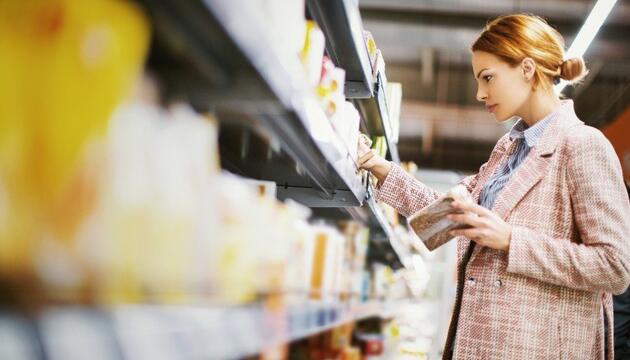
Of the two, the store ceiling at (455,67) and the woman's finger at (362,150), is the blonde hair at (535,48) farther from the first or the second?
the store ceiling at (455,67)

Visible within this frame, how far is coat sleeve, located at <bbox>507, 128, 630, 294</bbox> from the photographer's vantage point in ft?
5.57

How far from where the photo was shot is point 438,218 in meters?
1.88

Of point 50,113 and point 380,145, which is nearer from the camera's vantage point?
point 50,113

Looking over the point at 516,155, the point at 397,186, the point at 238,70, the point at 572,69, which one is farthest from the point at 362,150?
the point at 238,70

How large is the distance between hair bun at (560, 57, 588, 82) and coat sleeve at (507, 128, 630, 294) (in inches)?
9.8

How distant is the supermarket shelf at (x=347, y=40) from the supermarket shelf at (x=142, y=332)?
929 mm

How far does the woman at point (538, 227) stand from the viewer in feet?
5.65

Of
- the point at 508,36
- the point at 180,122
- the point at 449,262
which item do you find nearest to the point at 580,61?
the point at 508,36

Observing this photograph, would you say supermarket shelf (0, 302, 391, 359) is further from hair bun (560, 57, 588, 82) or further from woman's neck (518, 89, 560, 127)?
hair bun (560, 57, 588, 82)

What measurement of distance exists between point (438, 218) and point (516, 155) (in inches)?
14.6

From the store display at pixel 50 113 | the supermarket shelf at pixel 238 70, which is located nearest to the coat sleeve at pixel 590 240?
the supermarket shelf at pixel 238 70

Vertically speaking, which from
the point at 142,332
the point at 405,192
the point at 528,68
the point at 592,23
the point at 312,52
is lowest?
the point at 142,332

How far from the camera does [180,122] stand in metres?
0.92

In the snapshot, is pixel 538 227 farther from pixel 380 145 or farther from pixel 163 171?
pixel 380 145
